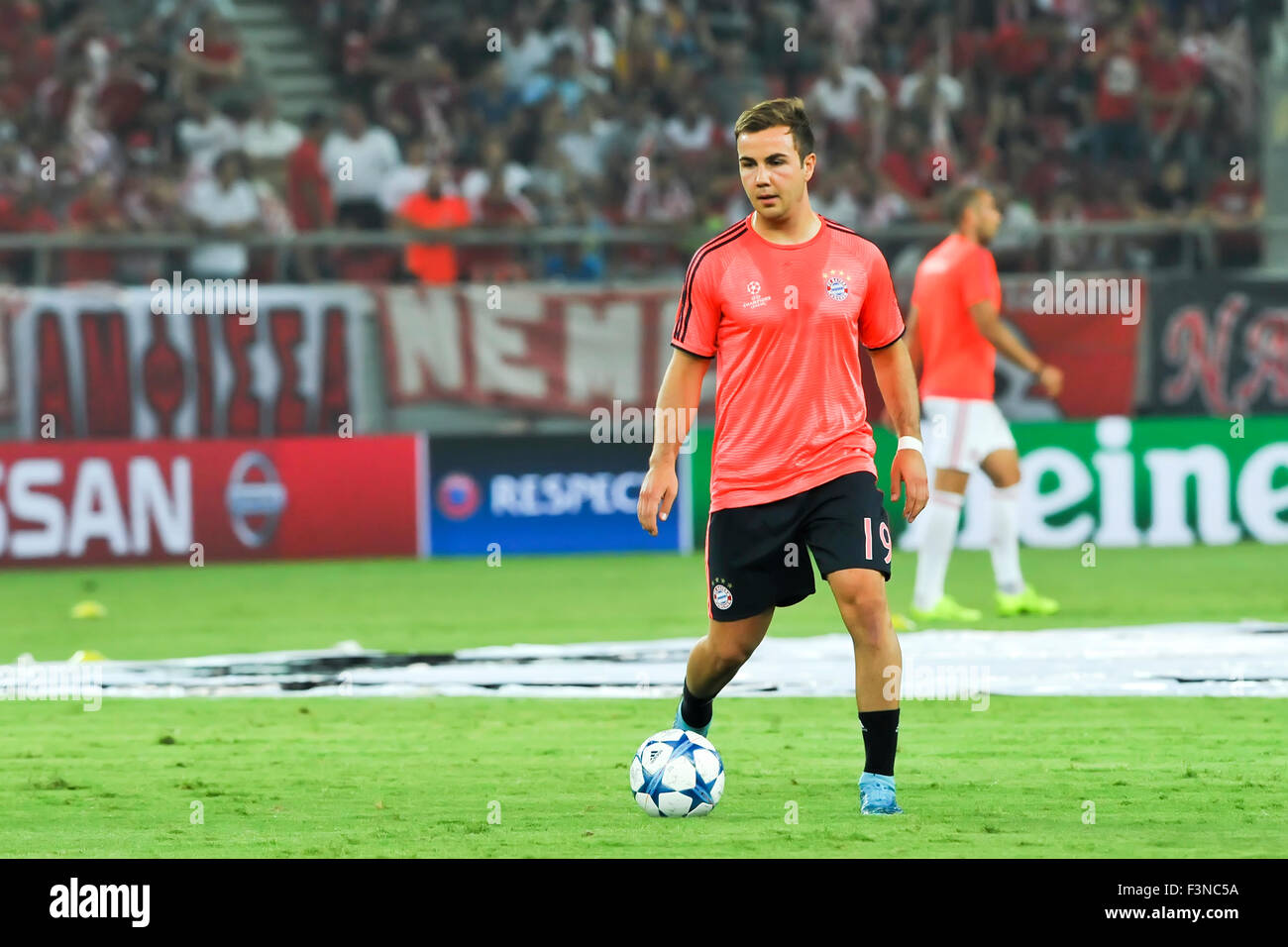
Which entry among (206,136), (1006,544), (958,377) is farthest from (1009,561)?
(206,136)

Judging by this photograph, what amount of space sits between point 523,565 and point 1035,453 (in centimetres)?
436

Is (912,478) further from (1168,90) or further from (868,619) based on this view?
(1168,90)

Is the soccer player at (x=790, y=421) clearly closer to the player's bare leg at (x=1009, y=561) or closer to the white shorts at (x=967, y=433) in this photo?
the white shorts at (x=967, y=433)

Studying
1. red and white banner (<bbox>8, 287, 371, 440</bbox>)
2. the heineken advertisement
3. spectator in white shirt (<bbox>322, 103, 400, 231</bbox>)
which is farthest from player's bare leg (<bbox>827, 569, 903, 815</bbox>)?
spectator in white shirt (<bbox>322, 103, 400, 231</bbox>)

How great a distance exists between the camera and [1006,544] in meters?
13.8

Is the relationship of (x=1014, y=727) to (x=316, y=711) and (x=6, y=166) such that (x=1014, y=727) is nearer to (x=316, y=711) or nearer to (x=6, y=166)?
(x=316, y=711)

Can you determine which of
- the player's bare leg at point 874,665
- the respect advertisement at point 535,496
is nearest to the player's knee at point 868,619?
the player's bare leg at point 874,665

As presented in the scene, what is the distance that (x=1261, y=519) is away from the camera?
18.4 metres

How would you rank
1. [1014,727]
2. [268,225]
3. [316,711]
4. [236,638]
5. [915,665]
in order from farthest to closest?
[268,225]
[236,638]
[915,665]
[316,711]
[1014,727]

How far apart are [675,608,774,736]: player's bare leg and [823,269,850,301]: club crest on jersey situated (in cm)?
108

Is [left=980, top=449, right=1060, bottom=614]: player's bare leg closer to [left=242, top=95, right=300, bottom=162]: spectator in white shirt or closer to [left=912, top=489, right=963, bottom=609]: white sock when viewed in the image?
[left=912, top=489, right=963, bottom=609]: white sock
